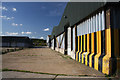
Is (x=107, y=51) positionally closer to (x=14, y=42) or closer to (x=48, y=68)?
(x=48, y=68)

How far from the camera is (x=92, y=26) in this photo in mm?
7539

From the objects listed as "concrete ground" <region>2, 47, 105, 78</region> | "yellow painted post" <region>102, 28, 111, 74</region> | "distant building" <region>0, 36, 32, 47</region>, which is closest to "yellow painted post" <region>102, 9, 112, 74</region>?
"yellow painted post" <region>102, 28, 111, 74</region>

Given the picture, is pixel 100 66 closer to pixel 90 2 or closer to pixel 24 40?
pixel 90 2

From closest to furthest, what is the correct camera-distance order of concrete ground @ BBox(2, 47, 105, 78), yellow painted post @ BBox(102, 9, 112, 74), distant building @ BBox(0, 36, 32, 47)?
1. yellow painted post @ BBox(102, 9, 112, 74)
2. concrete ground @ BBox(2, 47, 105, 78)
3. distant building @ BBox(0, 36, 32, 47)

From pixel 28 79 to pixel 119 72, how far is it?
14.2ft

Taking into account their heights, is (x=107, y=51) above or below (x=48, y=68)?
above

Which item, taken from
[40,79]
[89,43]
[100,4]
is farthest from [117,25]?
[40,79]

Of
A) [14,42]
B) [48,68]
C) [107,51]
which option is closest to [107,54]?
[107,51]

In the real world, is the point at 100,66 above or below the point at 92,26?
below

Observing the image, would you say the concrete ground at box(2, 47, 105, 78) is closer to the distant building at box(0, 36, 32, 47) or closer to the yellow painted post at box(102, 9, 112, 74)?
the yellow painted post at box(102, 9, 112, 74)

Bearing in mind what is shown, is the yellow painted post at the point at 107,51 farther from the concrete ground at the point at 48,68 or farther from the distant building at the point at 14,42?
the distant building at the point at 14,42

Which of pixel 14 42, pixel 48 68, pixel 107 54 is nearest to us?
pixel 107 54

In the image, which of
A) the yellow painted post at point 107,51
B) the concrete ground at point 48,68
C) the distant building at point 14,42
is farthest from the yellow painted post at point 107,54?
the distant building at point 14,42

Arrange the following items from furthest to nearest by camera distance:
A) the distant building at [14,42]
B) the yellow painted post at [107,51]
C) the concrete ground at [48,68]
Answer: the distant building at [14,42] → the concrete ground at [48,68] → the yellow painted post at [107,51]
